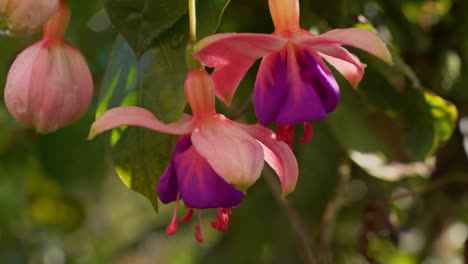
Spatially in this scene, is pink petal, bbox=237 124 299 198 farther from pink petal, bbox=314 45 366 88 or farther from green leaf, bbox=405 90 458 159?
green leaf, bbox=405 90 458 159

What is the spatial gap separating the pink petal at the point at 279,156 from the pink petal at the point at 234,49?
0.18 ft

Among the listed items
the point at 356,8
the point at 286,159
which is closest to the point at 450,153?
the point at 356,8

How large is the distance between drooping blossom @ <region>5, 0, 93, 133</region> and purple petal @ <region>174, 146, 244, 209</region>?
135 mm

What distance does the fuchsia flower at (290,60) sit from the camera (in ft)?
2.11

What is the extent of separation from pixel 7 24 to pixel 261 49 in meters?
0.22

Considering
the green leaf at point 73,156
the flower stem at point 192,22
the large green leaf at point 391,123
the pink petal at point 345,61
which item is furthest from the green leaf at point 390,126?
the green leaf at point 73,156

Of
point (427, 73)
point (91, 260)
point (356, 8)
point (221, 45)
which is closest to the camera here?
point (221, 45)

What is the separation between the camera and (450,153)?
1.25 meters

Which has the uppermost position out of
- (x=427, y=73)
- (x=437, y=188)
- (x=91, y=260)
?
(x=427, y=73)

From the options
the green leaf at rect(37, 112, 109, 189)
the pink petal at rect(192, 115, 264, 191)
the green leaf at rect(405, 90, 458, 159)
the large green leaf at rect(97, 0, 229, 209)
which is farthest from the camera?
the green leaf at rect(37, 112, 109, 189)

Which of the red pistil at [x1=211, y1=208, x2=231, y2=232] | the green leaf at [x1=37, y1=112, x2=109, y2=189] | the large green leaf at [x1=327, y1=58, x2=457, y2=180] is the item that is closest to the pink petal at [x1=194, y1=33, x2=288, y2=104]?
the red pistil at [x1=211, y1=208, x2=231, y2=232]

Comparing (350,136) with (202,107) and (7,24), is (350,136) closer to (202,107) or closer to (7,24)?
(202,107)

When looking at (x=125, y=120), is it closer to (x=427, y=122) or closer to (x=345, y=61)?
(x=345, y=61)

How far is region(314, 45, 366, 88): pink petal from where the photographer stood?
2.21ft
